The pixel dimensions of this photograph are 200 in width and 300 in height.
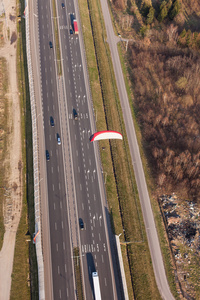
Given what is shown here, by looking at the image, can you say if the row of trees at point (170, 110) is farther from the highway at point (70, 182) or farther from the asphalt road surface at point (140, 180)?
the highway at point (70, 182)

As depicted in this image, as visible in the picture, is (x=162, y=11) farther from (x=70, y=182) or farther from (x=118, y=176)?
(x=70, y=182)

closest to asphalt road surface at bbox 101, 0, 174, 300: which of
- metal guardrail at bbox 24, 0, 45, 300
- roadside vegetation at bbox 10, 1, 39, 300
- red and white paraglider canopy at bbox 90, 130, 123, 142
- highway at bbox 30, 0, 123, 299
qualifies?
red and white paraglider canopy at bbox 90, 130, 123, 142

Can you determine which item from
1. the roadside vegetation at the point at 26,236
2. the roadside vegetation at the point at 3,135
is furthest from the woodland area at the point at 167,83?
the roadside vegetation at the point at 3,135

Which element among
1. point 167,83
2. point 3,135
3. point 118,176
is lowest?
point 118,176

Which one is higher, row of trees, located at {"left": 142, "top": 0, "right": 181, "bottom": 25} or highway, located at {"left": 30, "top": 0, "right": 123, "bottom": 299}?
row of trees, located at {"left": 142, "top": 0, "right": 181, "bottom": 25}

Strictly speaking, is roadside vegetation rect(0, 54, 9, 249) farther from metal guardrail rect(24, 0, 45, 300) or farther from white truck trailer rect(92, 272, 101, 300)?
white truck trailer rect(92, 272, 101, 300)

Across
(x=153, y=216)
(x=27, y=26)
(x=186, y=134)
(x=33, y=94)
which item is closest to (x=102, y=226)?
(x=153, y=216)

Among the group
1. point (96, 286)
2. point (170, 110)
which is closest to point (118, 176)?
point (170, 110)
